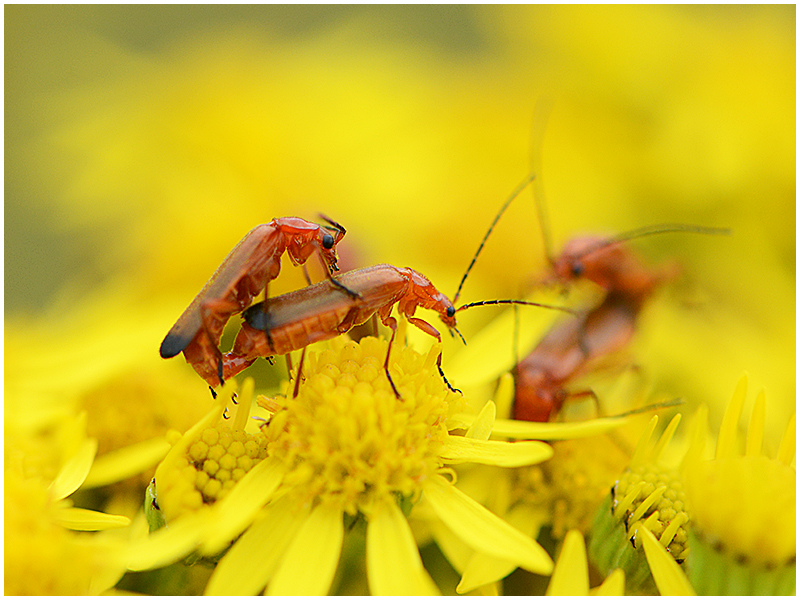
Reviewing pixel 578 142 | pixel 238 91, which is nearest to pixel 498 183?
pixel 578 142

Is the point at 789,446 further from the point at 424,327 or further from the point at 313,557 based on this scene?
the point at 313,557

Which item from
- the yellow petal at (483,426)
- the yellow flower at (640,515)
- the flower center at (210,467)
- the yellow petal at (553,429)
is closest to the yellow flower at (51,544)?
the flower center at (210,467)

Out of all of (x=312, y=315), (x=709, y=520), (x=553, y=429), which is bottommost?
(x=709, y=520)

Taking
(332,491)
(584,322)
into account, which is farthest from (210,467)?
(584,322)

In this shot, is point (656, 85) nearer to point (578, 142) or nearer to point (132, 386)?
point (578, 142)

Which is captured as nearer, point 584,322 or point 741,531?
point 741,531

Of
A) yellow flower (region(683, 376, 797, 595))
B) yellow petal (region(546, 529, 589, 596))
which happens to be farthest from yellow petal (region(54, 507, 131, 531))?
yellow flower (region(683, 376, 797, 595))
